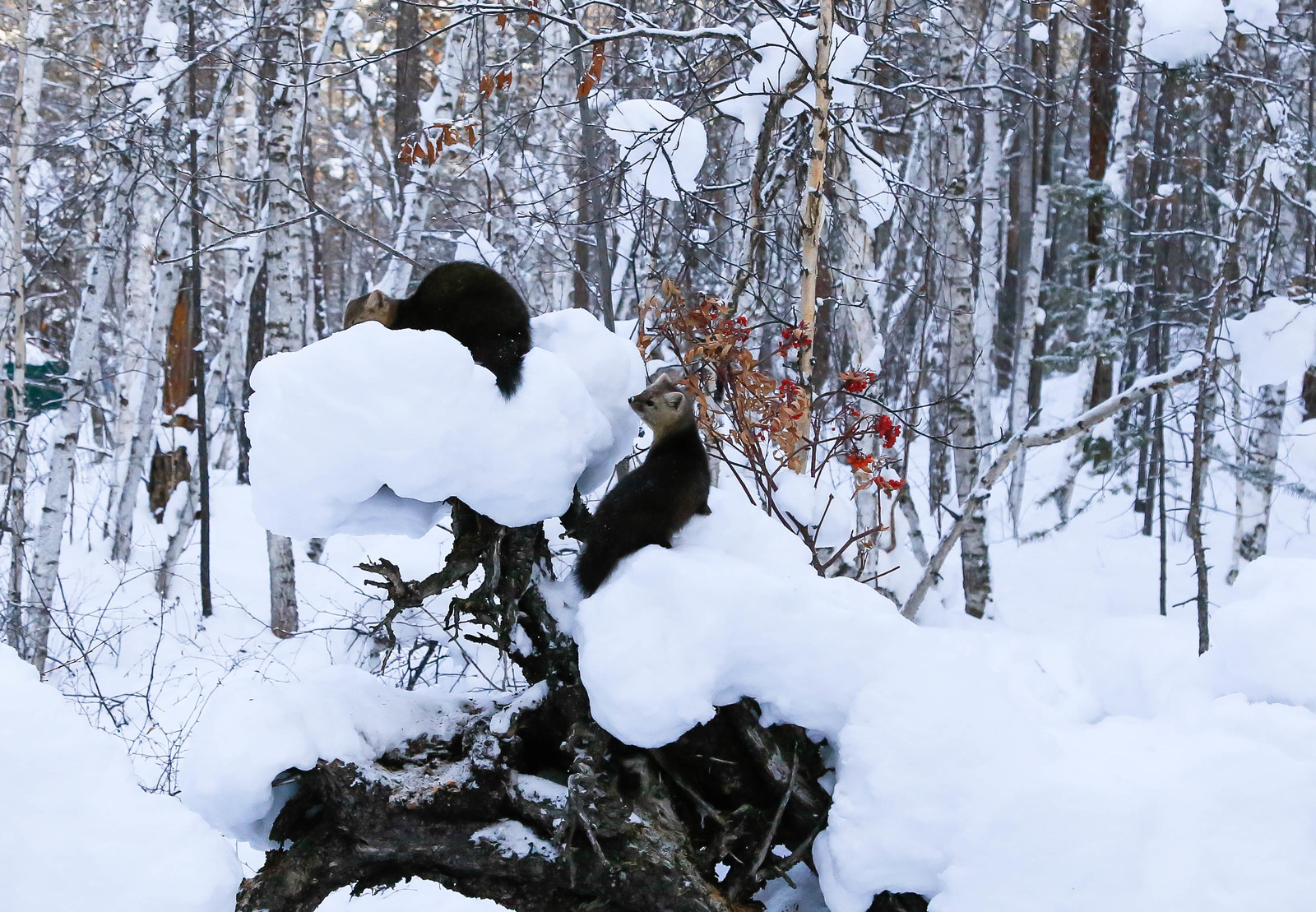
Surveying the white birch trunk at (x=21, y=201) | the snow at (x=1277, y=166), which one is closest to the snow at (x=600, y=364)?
the white birch trunk at (x=21, y=201)

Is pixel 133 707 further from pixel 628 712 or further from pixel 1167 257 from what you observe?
pixel 1167 257

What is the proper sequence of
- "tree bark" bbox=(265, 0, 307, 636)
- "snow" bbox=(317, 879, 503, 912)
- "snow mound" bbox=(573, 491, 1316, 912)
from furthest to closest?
1. "tree bark" bbox=(265, 0, 307, 636)
2. "snow" bbox=(317, 879, 503, 912)
3. "snow mound" bbox=(573, 491, 1316, 912)

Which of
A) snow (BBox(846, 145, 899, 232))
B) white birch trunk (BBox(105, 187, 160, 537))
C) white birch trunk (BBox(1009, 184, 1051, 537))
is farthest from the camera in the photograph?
white birch trunk (BBox(1009, 184, 1051, 537))

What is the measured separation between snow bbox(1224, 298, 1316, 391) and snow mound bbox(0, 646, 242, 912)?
5770mm

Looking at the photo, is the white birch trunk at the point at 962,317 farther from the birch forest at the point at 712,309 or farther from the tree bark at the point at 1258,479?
the tree bark at the point at 1258,479

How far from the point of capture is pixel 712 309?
361 centimetres

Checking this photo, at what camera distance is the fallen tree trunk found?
237cm

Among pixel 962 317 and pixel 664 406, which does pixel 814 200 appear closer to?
pixel 664 406

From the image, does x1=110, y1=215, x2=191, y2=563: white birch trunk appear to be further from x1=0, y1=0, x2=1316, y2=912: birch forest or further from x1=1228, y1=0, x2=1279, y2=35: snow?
x1=1228, y1=0, x2=1279, y2=35: snow

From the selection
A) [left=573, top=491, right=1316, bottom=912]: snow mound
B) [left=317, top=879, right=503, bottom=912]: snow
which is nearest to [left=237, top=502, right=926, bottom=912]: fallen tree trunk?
[left=573, top=491, right=1316, bottom=912]: snow mound

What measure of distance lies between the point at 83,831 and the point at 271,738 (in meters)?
0.44

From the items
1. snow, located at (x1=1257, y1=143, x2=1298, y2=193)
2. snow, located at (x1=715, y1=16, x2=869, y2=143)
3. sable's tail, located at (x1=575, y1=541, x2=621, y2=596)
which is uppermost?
snow, located at (x1=715, y1=16, x2=869, y2=143)

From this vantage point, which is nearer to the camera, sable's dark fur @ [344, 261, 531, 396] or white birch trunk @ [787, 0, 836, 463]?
sable's dark fur @ [344, 261, 531, 396]

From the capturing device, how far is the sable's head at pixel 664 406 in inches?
111
